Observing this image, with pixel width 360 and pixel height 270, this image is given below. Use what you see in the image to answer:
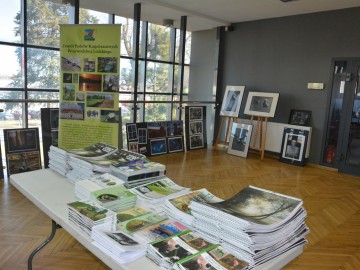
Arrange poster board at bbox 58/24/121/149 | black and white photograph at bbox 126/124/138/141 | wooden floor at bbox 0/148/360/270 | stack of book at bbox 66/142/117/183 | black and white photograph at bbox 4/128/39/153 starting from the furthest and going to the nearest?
black and white photograph at bbox 126/124/138/141 → black and white photograph at bbox 4/128/39/153 → poster board at bbox 58/24/121/149 → wooden floor at bbox 0/148/360/270 → stack of book at bbox 66/142/117/183

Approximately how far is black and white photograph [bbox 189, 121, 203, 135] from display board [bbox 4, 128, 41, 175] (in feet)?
10.7

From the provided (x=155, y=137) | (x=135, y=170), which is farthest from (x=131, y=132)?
(x=135, y=170)

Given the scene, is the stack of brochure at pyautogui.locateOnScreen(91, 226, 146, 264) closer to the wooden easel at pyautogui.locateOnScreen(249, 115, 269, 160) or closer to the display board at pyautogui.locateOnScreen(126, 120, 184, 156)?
the display board at pyautogui.locateOnScreen(126, 120, 184, 156)

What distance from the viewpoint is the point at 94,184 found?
66.3 inches

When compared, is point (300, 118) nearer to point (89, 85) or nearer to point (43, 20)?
point (89, 85)

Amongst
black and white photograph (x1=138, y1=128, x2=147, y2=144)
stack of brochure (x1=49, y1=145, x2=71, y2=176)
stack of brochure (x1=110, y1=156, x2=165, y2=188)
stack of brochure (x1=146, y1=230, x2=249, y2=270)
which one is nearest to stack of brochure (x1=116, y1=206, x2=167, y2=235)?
stack of brochure (x1=146, y1=230, x2=249, y2=270)

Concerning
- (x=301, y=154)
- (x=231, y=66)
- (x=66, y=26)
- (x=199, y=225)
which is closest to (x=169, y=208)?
(x=199, y=225)

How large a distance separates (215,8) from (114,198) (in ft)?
17.8

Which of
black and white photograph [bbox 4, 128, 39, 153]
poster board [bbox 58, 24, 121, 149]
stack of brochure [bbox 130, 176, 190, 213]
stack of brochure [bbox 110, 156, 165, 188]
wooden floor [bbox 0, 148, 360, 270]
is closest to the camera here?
stack of brochure [bbox 130, 176, 190, 213]

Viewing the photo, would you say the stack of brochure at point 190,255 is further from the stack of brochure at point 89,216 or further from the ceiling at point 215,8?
the ceiling at point 215,8

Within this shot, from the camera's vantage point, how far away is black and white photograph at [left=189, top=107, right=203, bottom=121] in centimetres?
673

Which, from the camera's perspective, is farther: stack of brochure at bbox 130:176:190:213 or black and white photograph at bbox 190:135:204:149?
black and white photograph at bbox 190:135:204:149

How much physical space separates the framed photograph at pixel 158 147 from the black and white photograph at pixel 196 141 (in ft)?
Result: 2.59

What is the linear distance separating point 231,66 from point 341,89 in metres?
2.59
